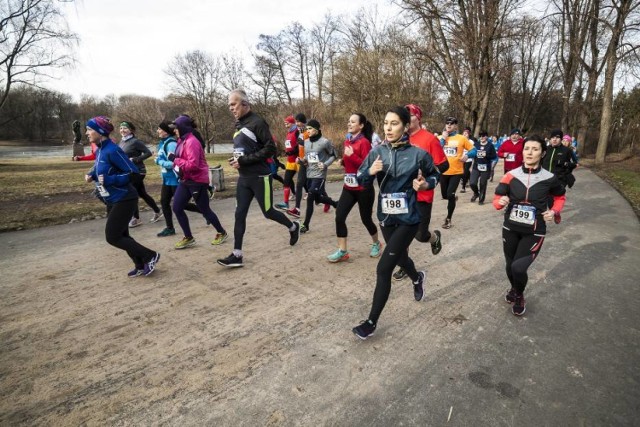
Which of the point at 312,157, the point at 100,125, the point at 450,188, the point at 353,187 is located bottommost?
the point at 450,188

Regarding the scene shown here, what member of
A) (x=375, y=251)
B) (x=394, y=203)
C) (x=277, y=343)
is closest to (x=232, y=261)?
(x=277, y=343)

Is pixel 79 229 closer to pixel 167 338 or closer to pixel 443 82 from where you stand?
pixel 167 338

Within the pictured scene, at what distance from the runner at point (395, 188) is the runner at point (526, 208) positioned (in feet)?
3.22

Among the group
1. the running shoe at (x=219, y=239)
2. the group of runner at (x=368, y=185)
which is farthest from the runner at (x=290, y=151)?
the running shoe at (x=219, y=239)

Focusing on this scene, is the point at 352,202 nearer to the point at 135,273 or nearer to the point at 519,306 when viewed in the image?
the point at 519,306

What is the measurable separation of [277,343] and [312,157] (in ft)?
12.0

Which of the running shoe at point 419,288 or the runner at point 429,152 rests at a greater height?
the runner at point 429,152

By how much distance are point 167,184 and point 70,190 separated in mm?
7703

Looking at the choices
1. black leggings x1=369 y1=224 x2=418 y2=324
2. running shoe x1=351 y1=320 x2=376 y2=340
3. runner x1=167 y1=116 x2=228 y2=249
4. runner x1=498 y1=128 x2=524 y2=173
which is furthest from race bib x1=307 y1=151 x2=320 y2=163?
runner x1=498 y1=128 x2=524 y2=173

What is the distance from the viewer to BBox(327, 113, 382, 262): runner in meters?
4.68

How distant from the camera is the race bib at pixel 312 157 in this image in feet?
19.6

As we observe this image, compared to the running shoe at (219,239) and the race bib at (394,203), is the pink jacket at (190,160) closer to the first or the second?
the running shoe at (219,239)

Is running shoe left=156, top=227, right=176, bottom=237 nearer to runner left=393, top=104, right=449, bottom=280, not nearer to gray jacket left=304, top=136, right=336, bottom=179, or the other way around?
gray jacket left=304, top=136, right=336, bottom=179

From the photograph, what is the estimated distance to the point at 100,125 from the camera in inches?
164
